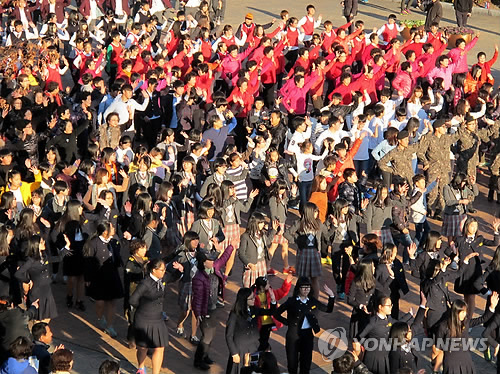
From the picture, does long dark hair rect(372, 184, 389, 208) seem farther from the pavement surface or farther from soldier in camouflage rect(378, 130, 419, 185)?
soldier in camouflage rect(378, 130, 419, 185)

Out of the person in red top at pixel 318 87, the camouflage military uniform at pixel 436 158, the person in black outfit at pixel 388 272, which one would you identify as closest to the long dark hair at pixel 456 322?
the person in black outfit at pixel 388 272

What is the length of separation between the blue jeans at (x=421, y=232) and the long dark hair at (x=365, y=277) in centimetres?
323

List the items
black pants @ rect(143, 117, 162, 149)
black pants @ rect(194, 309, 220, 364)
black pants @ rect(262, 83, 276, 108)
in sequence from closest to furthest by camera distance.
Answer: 1. black pants @ rect(194, 309, 220, 364)
2. black pants @ rect(143, 117, 162, 149)
3. black pants @ rect(262, 83, 276, 108)

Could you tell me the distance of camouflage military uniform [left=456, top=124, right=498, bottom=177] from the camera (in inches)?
705

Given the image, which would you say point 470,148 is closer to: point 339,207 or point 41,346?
point 339,207

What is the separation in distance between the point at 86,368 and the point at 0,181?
401 cm

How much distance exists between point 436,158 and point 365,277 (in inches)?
184

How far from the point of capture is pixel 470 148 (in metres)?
18.0

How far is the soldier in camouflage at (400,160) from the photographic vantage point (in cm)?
1697

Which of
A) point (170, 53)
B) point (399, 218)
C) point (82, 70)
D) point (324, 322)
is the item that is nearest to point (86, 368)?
point (324, 322)

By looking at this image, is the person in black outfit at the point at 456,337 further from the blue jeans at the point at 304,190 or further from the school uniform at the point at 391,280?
the blue jeans at the point at 304,190

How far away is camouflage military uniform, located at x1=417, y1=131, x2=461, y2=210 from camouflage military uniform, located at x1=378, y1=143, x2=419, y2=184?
0.32 m

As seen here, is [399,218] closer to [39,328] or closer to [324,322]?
[324,322]

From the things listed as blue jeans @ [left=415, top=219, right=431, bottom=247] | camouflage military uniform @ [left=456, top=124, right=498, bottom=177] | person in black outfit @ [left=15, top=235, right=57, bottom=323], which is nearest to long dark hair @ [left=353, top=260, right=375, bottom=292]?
blue jeans @ [left=415, top=219, right=431, bottom=247]
